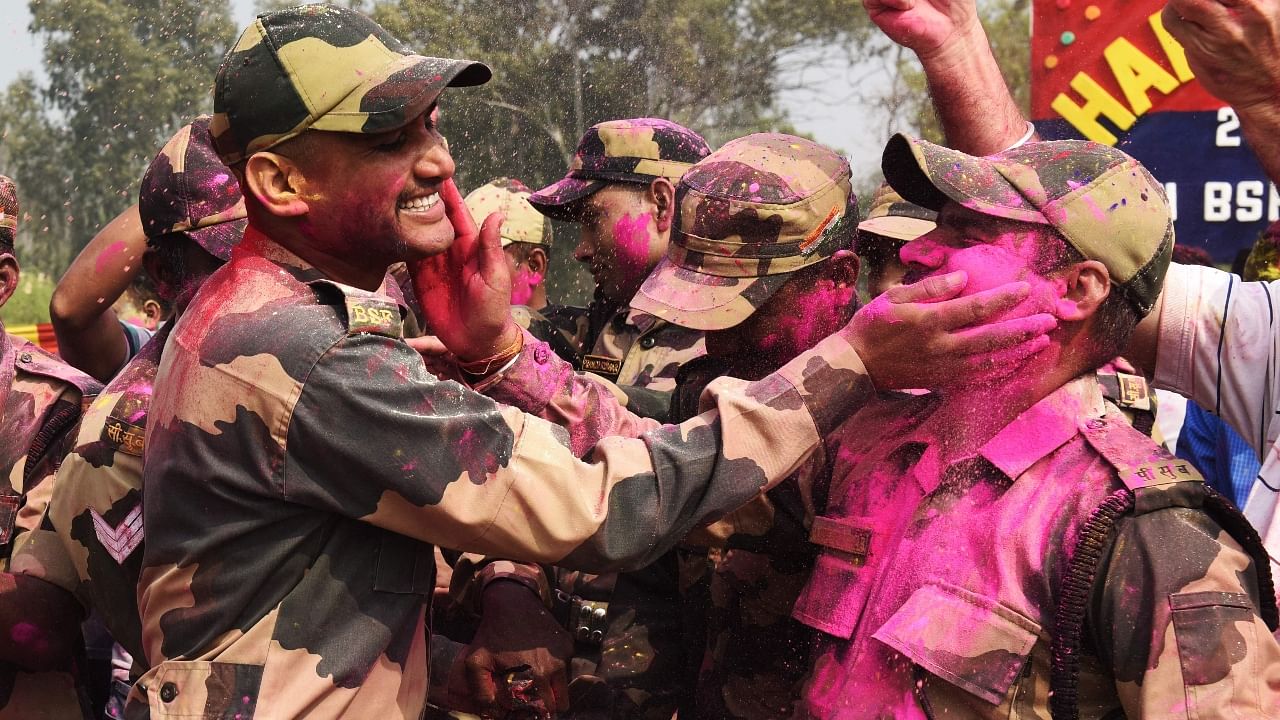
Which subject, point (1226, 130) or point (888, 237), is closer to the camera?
point (888, 237)

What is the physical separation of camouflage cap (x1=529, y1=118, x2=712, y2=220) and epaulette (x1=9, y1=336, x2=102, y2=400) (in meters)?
1.82

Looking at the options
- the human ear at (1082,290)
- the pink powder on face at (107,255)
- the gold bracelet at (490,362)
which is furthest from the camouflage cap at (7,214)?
the human ear at (1082,290)

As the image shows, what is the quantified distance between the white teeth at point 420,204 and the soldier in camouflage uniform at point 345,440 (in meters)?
0.01

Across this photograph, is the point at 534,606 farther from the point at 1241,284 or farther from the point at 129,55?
the point at 129,55

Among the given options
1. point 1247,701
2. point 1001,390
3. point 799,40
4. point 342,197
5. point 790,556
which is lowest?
point 799,40

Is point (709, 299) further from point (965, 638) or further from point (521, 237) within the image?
point (521, 237)

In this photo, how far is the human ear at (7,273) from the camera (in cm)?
416

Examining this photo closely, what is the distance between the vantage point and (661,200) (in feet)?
16.4

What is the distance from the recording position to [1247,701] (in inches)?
90.3

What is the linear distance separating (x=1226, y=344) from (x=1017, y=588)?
105 centimetres

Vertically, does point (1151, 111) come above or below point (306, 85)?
below

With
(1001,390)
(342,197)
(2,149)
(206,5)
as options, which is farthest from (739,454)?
(2,149)

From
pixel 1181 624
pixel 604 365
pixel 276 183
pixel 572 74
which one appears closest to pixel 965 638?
pixel 1181 624

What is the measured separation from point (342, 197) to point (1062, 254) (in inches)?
57.1
